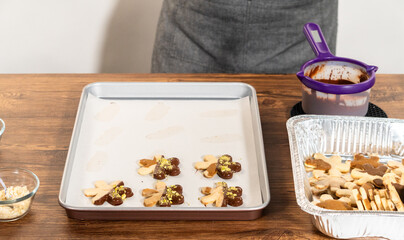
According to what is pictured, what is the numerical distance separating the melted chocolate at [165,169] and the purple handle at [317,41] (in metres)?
0.42

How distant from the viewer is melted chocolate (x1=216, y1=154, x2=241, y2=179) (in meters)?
1.04

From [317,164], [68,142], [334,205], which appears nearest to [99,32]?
[68,142]

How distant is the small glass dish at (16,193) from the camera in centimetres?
94

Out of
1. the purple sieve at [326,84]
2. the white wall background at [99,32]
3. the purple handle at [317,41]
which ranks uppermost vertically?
the purple handle at [317,41]

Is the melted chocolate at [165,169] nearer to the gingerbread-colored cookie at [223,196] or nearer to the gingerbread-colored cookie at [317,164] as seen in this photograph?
the gingerbread-colored cookie at [223,196]

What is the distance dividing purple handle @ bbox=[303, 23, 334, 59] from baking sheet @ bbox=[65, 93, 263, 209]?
198 millimetres

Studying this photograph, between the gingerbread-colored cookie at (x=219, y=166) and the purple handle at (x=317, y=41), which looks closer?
the gingerbread-colored cookie at (x=219, y=166)

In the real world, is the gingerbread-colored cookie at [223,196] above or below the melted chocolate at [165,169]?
below

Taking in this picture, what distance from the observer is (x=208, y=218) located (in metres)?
0.96

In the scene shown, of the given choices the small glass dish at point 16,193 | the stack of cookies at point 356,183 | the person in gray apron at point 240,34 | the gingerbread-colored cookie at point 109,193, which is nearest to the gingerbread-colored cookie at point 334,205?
the stack of cookies at point 356,183

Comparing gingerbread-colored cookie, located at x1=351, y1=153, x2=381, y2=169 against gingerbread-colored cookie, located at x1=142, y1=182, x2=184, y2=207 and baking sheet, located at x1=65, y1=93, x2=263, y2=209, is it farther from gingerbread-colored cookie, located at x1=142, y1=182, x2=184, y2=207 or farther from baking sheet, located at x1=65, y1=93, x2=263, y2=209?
gingerbread-colored cookie, located at x1=142, y1=182, x2=184, y2=207

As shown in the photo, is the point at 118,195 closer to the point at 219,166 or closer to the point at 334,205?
the point at 219,166

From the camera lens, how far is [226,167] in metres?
1.05

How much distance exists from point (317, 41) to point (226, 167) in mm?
416
